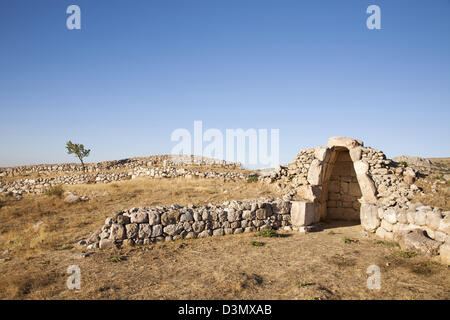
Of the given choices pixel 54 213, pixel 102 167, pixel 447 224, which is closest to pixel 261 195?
pixel 447 224

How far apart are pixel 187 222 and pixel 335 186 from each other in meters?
8.56

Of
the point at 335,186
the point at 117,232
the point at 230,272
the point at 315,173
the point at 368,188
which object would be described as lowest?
the point at 230,272

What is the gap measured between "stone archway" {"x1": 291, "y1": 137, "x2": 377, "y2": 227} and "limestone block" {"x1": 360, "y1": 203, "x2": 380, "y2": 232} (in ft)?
1.57

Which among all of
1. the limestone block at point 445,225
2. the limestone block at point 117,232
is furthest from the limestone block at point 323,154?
the limestone block at point 117,232

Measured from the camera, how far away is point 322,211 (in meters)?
12.8

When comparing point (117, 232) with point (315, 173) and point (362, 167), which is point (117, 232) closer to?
point (315, 173)

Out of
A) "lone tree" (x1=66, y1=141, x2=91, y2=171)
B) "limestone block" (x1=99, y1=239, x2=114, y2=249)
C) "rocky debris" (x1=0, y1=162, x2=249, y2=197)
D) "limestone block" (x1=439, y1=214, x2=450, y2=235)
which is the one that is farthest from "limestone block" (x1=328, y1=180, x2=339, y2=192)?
"lone tree" (x1=66, y1=141, x2=91, y2=171)

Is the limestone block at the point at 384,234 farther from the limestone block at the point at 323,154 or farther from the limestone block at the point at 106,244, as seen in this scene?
the limestone block at the point at 106,244

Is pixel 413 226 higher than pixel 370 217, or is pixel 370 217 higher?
pixel 413 226

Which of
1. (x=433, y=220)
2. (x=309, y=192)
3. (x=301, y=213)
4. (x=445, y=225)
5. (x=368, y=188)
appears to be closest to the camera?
(x=445, y=225)

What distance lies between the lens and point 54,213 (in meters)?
12.5

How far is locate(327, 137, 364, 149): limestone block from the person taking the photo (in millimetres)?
11937

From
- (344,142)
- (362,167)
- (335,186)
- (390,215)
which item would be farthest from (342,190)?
(390,215)

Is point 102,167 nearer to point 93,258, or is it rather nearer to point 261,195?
point 261,195
